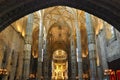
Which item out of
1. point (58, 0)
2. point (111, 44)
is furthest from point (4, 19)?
point (111, 44)

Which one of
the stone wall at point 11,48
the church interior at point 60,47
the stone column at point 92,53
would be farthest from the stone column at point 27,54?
the stone column at point 92,53

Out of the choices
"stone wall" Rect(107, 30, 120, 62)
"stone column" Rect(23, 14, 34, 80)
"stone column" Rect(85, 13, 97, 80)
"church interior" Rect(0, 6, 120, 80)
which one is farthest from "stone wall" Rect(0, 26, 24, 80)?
"stone wall" Rect(107, 30, 120, 62)

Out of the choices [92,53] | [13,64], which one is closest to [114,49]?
[92,53]

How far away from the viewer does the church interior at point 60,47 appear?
698 inches

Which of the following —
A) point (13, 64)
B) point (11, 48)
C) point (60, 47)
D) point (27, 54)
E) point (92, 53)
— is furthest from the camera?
point (60, 47)

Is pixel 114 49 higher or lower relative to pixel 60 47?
lower

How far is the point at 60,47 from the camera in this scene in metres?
44.7

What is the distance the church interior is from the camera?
17719 mm

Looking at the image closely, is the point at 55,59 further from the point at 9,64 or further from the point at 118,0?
the point at 118,0

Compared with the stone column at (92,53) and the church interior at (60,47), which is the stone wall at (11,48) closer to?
the church interior at (60,47)

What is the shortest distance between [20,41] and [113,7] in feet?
68.5

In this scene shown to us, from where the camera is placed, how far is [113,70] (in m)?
18.3

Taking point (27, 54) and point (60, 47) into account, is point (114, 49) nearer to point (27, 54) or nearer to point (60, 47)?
point (27, 54)

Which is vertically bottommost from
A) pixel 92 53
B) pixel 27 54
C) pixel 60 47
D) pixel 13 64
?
pixel 13 64
